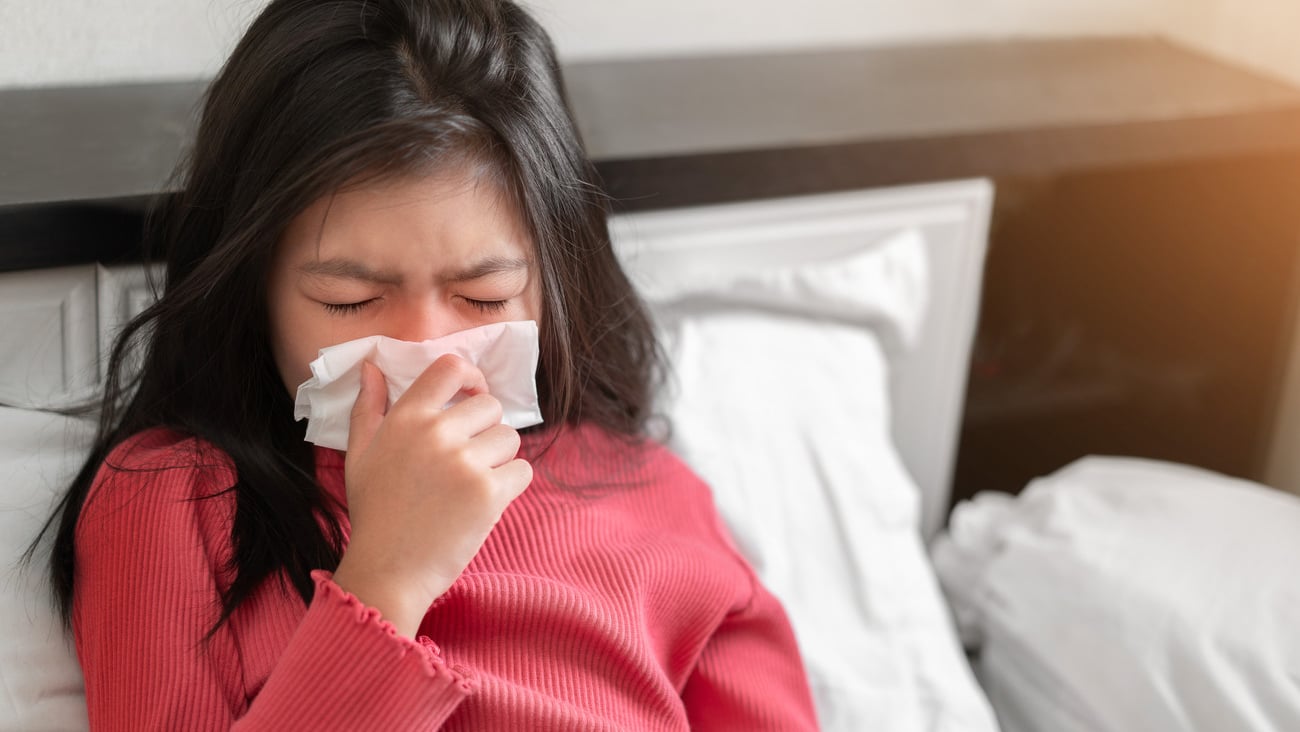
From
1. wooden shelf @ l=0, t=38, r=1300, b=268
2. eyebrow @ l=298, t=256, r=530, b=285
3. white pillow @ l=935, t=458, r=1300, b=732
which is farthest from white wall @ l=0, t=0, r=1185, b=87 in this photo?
white pillow @ l=935, t=458, r=1300, b=732

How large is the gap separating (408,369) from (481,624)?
180mm

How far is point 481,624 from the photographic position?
2.64 ft

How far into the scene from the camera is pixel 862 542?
1.11 m

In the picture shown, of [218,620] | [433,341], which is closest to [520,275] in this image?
[433,341]

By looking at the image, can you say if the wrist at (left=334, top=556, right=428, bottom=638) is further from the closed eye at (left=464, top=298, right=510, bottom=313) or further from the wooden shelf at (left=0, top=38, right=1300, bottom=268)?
the wooden shelf at (left=0, top=38, right=1300, bottom=268)

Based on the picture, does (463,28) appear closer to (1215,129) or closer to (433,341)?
(433,341)

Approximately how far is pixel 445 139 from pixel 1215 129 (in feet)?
2.90

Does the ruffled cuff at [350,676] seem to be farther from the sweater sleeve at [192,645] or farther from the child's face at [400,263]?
the child's face at [400,263]

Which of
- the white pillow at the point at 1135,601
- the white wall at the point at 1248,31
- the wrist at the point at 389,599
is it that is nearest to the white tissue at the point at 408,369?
the wrist at the point at 389,599

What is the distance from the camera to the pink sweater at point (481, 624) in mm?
682

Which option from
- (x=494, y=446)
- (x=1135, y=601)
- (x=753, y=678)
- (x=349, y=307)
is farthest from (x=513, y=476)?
(x=1135, y=601)

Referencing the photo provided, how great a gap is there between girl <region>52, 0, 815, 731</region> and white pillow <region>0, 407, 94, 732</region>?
22 mm

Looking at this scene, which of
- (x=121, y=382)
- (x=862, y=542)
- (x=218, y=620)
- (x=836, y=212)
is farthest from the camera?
(x=836, y=212)

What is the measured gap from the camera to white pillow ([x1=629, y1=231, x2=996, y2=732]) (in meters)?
1.03
